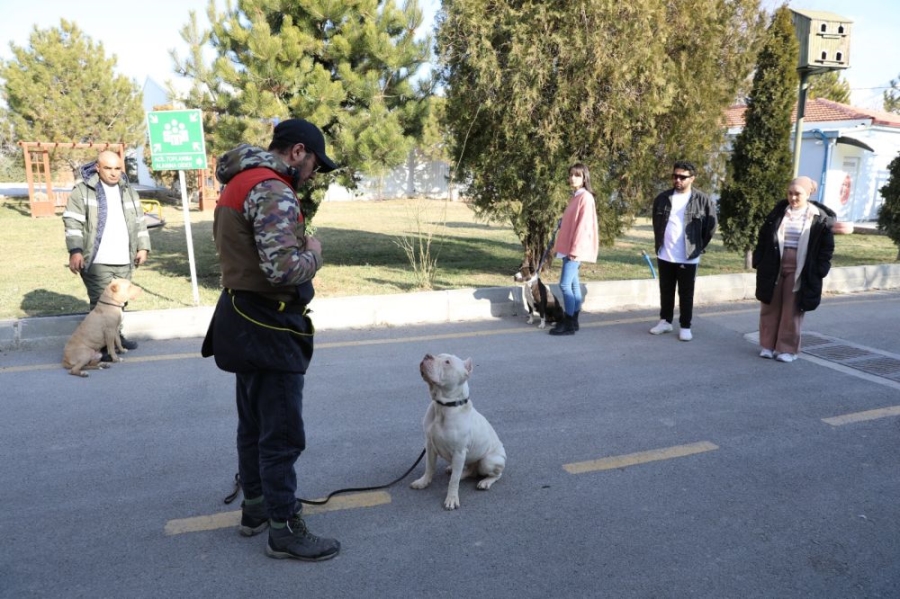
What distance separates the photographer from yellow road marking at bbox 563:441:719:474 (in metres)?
4.22

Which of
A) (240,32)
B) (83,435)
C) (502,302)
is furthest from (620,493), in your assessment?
(240,32)

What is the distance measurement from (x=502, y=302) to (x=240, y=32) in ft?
17.7

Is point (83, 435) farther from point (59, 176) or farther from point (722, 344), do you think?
point (59, 176)

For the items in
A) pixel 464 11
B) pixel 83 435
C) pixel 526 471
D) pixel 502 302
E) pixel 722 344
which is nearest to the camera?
pixel 526 471

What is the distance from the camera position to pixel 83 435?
4566mm

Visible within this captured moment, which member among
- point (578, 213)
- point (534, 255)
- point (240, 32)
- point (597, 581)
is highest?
point (240, 32)

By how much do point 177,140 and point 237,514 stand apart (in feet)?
19.9

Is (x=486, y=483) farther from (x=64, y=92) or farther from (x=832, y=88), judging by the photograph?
(x=832, y=88)

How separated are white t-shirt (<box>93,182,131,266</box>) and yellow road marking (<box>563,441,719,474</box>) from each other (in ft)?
15.7

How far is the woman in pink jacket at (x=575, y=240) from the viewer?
24.6ft

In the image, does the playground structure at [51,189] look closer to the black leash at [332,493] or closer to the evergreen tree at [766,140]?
the evergreen tree at [766,140]

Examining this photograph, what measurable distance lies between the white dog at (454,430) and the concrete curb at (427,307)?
406 cm

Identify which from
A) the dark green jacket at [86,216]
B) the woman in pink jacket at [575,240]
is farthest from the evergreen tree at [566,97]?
the dark green jacket at [86,216]

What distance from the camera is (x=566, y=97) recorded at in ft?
31.5
